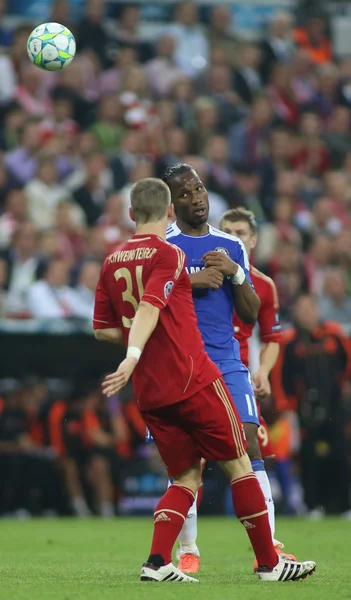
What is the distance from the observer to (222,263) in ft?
23.6

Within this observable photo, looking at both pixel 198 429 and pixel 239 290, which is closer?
pixel 198 429

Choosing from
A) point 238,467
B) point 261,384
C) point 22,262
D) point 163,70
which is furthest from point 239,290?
point 163,70

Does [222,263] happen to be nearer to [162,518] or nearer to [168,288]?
[168,288]

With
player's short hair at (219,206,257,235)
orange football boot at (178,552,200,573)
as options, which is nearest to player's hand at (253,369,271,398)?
player's short hair at (219,206,257,235)

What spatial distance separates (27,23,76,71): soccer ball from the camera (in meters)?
10.6

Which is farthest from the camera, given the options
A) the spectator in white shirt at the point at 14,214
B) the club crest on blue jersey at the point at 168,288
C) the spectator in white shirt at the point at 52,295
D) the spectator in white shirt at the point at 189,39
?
the spectator in white shirt at the point at 189,39

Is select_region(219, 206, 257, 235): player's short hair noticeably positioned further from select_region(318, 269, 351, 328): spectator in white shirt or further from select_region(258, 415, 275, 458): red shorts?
select_region(318, 269, 351, 328): spectator in white shirt

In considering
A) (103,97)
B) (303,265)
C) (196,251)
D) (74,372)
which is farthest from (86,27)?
(196,251)

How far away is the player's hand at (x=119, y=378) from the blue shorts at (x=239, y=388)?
4.56 feet

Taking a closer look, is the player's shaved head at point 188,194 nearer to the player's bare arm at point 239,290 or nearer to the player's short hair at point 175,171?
the player's short hair at point 175,171

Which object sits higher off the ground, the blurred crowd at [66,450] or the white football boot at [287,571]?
the white football boot at [287,571]

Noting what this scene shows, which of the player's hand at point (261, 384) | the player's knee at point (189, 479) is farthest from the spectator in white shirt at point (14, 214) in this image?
the player's knee at point (189, 479)

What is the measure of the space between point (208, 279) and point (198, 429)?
3.12 ft

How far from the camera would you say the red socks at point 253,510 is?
21.7 feet
